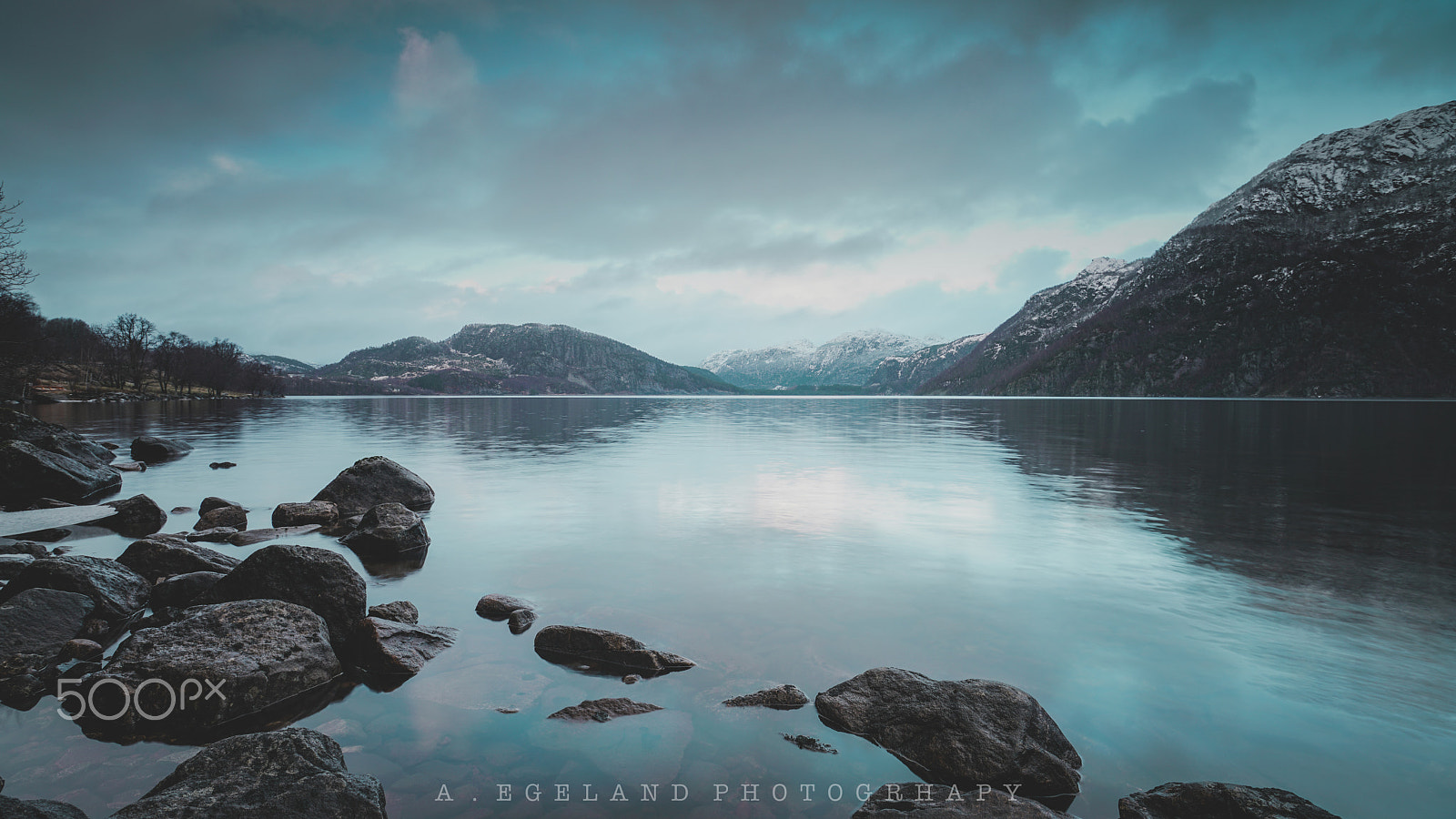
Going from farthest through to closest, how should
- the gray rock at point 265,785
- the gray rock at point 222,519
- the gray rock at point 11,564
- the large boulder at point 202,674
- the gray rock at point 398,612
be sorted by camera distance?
the gray rock at point 222,519 → the gray rock at point 11,564 → the gray rock at point 398,612 → the large boulder at point 202,674 → the gray rock at point 265,785

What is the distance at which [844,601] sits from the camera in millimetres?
14117

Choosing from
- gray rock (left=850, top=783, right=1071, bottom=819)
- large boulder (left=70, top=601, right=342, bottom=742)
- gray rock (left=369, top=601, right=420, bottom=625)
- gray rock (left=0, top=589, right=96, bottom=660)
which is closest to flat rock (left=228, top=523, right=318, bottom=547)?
gray rock (left=0, top=589, right=96, bottom=660)

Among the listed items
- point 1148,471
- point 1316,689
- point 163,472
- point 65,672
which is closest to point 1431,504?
point 1148,471

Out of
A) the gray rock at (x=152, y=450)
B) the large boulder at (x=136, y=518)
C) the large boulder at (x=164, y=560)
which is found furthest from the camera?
the gray rock at (x=152, y=450)

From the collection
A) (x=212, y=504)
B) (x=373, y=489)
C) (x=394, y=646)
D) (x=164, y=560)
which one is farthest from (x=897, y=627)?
(x=212, y=504)

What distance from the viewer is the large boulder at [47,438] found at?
94.1 feet

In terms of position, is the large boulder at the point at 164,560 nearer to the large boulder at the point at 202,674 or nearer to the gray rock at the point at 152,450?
the large boulder at the point at 202,674

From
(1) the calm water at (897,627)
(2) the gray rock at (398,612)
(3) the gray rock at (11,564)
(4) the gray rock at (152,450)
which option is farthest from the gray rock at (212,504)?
(4) the gray rock at (152,450)

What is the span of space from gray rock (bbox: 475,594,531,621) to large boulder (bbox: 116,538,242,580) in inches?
230

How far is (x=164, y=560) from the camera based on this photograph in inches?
547

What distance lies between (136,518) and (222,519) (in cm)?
300

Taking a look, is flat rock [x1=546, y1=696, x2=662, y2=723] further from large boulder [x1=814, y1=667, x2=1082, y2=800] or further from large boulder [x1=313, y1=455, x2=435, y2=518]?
large boulder [x1=313, y1=455, x2=435, y2=518]

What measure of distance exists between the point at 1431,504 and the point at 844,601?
27.3m

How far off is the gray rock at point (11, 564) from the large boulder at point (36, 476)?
561 inches
